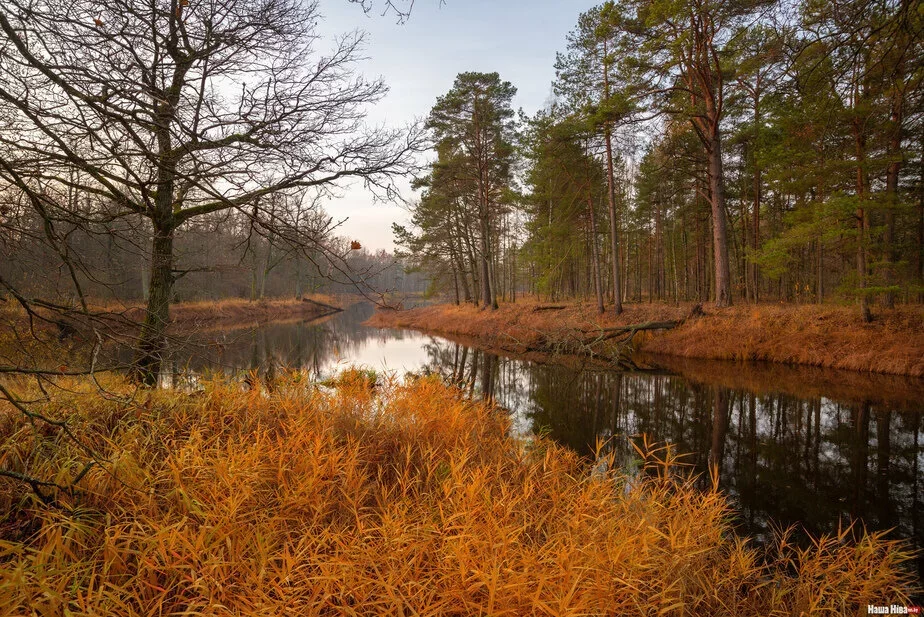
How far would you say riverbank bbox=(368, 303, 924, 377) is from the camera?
982cm

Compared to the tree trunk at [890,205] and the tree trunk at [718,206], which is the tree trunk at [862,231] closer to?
the tree trunk at [890,205]

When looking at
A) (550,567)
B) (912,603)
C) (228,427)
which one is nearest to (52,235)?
(228,427)

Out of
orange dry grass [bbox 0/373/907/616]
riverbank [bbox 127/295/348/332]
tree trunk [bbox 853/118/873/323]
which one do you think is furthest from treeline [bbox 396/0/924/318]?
riverbank [bbox 127/295/348/332]

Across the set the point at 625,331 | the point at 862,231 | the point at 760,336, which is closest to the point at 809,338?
the point at 760,336

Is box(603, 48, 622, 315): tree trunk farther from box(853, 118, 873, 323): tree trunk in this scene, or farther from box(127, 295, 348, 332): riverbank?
box(127, 295, 348, 332): riverbank

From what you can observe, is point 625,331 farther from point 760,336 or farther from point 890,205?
point 890,205

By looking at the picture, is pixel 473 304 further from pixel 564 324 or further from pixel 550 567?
pixel 550 567

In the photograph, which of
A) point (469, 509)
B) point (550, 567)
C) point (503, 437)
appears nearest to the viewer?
point (550, 567)

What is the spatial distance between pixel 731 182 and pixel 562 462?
65.8 feet

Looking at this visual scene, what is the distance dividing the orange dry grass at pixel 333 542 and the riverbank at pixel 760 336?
14.1ft

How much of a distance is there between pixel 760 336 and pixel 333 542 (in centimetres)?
1314

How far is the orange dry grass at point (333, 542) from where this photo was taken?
6.44 ft

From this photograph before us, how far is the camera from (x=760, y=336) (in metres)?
11.7

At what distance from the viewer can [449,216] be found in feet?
74.3
